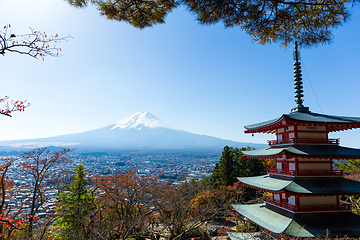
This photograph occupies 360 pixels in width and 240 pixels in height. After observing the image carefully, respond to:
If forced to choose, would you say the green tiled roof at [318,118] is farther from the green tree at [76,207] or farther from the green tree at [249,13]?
the green tree at [76,207]

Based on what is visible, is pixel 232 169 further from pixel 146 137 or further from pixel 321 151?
pixel 146 137

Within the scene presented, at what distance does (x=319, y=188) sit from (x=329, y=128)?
236 centimetres

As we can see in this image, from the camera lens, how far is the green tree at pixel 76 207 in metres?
9.76

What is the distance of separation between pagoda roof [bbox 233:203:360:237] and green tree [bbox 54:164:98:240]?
8079 millimetres

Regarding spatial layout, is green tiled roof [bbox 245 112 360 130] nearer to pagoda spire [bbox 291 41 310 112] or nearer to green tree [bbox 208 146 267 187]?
pagoda spire [bbox 291 41 310 112]

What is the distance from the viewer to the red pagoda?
624 centimetres

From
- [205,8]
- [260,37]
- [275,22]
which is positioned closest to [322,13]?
[275,22]

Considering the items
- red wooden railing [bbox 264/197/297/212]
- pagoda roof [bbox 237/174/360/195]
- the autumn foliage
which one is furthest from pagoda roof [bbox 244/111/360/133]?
the autumn foliage

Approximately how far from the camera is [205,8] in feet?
12.1

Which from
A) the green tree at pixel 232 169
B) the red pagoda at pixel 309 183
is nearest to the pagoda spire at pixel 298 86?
the red pagoda at pixel 309 183

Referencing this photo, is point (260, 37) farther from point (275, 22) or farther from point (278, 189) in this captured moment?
point (278, 189)

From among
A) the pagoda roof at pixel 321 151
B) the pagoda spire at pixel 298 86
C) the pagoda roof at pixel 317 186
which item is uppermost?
the pagoda spire at pixel 298 86

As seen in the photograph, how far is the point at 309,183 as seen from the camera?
6.71 m

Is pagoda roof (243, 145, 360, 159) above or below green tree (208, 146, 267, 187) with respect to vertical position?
above
